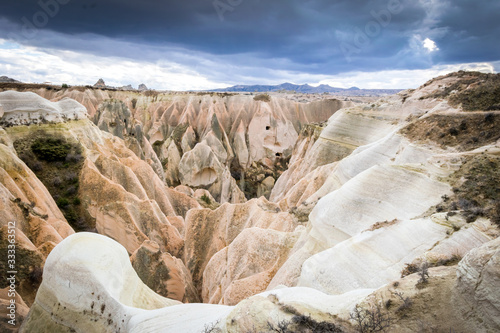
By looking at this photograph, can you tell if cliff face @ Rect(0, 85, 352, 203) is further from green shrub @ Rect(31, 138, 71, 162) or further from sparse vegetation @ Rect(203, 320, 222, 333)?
sparse vegetation @ Rect(203, 320, 222, 333)

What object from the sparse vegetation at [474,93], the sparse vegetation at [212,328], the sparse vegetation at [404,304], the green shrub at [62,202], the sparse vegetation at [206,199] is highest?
the sparse vegetation at [474,93]

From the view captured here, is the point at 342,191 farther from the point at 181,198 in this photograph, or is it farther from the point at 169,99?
the point at 169,99

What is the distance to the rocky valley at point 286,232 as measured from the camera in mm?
4301

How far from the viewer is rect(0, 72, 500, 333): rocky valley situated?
4.30m

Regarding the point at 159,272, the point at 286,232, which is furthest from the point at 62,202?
the point at 286,232

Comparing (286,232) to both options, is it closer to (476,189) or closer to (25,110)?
(476,189)

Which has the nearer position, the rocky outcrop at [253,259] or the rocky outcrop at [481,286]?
the rocky outcrop at [481,286]

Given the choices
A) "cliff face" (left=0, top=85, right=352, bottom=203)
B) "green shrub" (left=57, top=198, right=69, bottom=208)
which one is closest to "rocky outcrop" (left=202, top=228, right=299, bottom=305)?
"green shrub" (left=57, top=198, right=69, bottom=208)

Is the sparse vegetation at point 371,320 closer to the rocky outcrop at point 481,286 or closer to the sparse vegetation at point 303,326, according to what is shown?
the sparse vegetation at point 303,326

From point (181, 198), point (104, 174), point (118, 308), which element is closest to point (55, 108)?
point (104, 174)

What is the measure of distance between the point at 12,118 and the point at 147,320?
52.4 feet

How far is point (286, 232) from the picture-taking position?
37.8 feet

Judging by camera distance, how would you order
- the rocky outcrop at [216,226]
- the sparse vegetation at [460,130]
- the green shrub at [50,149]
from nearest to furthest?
the sparse vegetation at [460,130]
the rocky outcrop at [216,226]
the green shrub at [50,149]

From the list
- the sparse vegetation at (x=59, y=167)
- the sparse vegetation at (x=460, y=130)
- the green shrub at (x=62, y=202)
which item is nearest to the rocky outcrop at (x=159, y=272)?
the sparse vegetation at (x=59, y=167)
